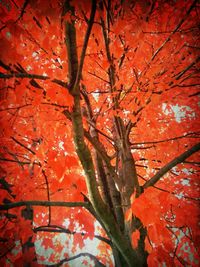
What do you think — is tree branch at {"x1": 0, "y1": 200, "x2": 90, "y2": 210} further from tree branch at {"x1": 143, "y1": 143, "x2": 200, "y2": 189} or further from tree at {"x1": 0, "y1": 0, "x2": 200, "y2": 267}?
tree branch at {"x1": 143, "y1": 143, "x2": 200, "y2": 189}

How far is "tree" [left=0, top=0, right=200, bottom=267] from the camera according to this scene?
1.96 metres

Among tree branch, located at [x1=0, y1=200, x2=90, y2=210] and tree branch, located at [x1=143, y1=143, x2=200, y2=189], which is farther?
tree branch, located at [x1=143, y1=143, x2=200, y2=189]

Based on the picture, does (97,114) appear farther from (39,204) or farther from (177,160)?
(39,204)

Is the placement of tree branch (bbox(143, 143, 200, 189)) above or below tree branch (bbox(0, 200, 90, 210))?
above

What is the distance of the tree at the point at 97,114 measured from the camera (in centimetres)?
196

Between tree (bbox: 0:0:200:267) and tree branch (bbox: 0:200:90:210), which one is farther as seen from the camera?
tree (bbox: 0:0:200:267)

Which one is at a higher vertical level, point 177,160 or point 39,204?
point 177,160

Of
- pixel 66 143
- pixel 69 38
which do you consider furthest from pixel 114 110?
pixel 66 143

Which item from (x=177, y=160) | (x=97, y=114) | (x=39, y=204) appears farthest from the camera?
(x=97, y=114)

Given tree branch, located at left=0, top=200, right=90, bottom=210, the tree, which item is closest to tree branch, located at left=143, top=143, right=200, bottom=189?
the tree

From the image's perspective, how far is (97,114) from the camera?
10.0 feet

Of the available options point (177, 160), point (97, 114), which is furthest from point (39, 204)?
point (97, 114)

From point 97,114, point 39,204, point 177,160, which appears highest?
point 97,114

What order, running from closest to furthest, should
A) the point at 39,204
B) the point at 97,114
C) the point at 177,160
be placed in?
the point at 39,204, the point at 177,160, the point at 97,114
